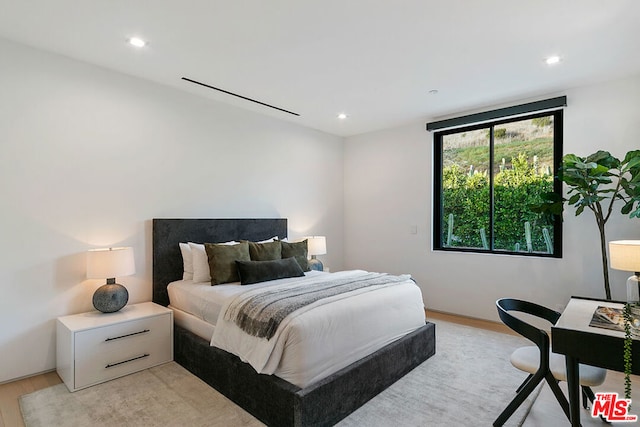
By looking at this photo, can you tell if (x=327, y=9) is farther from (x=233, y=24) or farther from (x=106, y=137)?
(x=106, y=137)

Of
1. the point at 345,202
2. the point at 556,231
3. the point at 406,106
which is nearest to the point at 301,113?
the point at 406,106

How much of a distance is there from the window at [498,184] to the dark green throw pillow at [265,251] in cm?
234

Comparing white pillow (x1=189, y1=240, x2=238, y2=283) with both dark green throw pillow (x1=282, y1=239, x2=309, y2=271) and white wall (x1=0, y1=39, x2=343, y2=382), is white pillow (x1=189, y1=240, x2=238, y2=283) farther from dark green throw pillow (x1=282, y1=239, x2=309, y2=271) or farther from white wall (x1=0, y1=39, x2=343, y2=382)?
dark green throw pillow (x1=282, y1=239, x2=309, y2=271)

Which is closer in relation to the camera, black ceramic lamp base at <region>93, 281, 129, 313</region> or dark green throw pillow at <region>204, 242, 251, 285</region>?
black ceramic lamp base at <region>93, 281, 129, 313</region>

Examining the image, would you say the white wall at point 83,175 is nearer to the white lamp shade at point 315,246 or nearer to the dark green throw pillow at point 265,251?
the dark green throw pillow at point 265,251

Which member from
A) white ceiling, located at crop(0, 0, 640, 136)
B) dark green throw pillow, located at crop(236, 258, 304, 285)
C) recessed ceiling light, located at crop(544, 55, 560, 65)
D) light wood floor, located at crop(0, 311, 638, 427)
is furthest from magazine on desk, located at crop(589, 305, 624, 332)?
dark green throw pillow, located at crop(236, 258, 304, 285)

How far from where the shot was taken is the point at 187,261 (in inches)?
140

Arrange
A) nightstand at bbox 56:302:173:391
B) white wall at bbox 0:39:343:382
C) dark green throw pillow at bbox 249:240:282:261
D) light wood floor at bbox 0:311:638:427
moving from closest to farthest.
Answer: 1. light wood floor at bbox 0:311:638:427
2. nightstand at bbox 56:302:173:391
3. white wall at bbox 0:39:343:382
4. dark green throw pillow at bbox 249:240:282:261

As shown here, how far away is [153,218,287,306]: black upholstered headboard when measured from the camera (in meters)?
3.51

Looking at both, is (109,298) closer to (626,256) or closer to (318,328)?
(318,328)

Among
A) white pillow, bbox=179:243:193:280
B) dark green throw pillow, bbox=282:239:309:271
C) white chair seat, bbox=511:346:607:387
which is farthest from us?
dark green throw pillow, bbox=282:239:309:271

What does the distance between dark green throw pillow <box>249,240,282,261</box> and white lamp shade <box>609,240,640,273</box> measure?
2922mm

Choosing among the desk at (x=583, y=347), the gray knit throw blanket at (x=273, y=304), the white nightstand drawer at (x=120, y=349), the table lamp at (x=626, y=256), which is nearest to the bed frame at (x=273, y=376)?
the white nightstand drawer at (x=120, y=349)

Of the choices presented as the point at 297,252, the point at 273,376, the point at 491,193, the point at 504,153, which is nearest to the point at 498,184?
the point at 491,193
